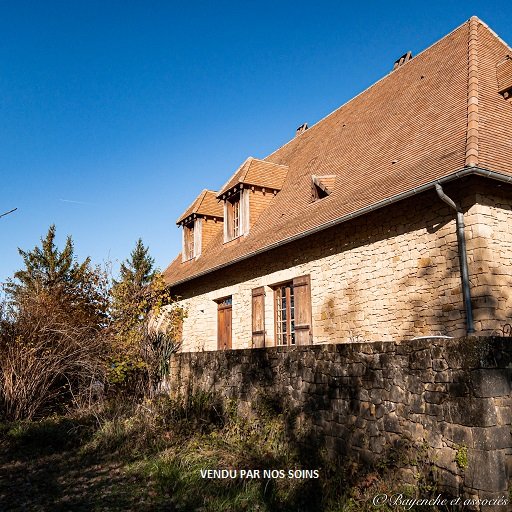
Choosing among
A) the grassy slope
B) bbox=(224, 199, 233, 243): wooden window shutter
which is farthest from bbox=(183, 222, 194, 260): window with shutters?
the grassy slope

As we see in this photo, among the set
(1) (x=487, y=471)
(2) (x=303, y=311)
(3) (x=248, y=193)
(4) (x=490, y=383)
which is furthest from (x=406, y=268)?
(3) (x=248, y=193)

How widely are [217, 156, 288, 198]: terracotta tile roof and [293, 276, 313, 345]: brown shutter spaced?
4007 mm

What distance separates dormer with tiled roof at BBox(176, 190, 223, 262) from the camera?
15.4 metres

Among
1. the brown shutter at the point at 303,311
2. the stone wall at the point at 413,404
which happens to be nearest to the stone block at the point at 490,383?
the stone wall at the point at 413,404

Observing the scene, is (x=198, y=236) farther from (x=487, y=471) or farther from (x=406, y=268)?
(x=487, y=471)

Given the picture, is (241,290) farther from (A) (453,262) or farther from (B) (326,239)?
(A) (453,262)

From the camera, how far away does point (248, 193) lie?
1269cm

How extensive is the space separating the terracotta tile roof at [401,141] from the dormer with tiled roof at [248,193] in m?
0.25

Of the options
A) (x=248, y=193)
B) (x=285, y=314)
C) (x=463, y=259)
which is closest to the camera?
(x=463, y=259)

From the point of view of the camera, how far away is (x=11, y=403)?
8.45 metres

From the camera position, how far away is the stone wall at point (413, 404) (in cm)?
371

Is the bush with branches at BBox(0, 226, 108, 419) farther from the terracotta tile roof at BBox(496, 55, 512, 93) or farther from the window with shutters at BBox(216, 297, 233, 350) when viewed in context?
the terracotta tile roof at BBox(496, 55, 512, 93)

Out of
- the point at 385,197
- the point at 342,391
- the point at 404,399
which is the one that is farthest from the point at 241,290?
the point at 404,399

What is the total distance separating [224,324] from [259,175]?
13.7 ft
